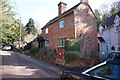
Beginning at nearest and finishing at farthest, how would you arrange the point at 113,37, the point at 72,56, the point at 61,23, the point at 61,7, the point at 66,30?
the point at 72,56, the point at 66,30, the point at 61,23, the point at 113,37, the point at 61,7

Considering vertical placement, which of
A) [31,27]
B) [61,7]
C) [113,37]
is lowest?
[113,37]

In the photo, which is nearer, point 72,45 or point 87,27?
point 72,45

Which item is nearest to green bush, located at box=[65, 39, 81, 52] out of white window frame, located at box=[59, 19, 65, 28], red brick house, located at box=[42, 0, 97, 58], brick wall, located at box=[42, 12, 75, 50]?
red brick house, located at box=[42, 0, 97, 58]

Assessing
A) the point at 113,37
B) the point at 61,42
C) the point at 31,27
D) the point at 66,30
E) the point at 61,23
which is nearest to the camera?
the point at 66,30

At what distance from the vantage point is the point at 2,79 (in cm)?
519

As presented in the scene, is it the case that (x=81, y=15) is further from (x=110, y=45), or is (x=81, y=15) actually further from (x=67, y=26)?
(x=110, y=45)

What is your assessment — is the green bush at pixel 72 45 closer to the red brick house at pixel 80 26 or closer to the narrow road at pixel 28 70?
the red brick house at pixel 80 26

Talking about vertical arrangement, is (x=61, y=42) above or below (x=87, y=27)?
below

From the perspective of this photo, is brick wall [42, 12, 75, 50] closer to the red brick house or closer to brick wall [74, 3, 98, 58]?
the red brick house

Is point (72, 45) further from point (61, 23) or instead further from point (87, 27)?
point (61, 23)

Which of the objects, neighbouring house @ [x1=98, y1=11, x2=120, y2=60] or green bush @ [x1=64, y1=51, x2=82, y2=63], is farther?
neighbouring house @ [x1=98, y1=11, x2=120, y2=60]

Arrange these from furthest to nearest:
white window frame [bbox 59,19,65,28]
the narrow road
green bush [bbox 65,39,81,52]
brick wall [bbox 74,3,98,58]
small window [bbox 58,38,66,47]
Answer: white window frame [bbox 59,19,65,28]
small window [bbox 58,38,66,47]
brick wall [bbox 74,3,98,58]
green bush [bbox 65,39,81,52]
the narrow road

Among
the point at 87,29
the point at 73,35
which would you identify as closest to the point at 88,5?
the point at 87,29

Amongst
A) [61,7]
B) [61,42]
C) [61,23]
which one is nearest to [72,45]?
[61,42]
